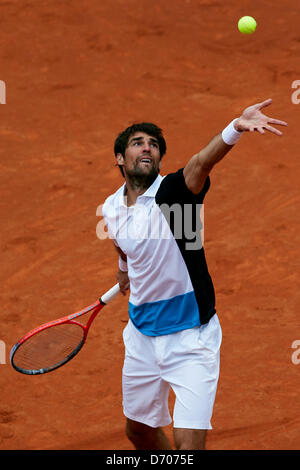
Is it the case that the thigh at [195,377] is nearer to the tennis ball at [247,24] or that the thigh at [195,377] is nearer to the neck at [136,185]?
the neck at [136,185]

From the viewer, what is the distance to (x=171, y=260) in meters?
4.79

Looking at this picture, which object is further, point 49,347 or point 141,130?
point 49,347

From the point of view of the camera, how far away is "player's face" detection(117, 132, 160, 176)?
4996 millimetres

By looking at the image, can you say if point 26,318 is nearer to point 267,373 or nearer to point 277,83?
point 267,373

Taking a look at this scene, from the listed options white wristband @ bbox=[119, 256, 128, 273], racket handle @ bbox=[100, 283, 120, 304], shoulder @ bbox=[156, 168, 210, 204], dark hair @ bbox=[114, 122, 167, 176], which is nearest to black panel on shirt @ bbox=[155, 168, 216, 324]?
shoulder @ bbox=[156, 168, 210, 204]

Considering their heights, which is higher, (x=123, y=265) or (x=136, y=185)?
(x=136, y=185)

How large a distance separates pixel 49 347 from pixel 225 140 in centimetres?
227

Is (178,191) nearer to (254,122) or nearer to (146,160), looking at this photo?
(146,160)

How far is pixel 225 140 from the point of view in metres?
4.34

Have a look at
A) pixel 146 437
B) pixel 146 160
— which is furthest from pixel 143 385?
pixel 146 160

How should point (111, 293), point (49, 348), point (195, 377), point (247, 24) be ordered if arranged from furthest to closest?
point (247, 24) → point (49, 348) → point (111, 293) → point (195, 377)

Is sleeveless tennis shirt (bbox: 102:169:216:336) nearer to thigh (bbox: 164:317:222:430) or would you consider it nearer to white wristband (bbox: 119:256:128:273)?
thigh (bbox: 164:317:222:430)

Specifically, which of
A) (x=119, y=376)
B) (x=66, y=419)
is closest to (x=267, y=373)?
(x=119, y=376)

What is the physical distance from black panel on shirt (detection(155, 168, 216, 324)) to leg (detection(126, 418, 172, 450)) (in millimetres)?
929
